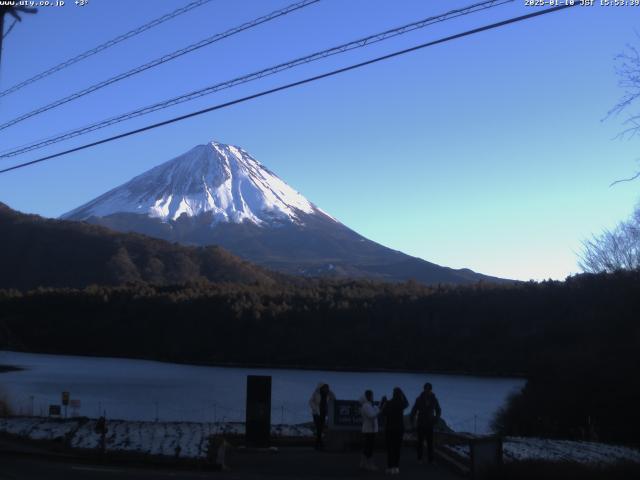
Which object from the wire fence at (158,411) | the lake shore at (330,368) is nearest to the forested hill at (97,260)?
the lake shore at (330,368)

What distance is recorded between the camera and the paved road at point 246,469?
1361 centimetres

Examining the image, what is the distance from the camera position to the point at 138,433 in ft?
60.1

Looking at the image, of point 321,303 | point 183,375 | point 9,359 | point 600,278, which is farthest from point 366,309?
point 600,278

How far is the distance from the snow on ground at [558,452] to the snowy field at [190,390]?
15.2 metres

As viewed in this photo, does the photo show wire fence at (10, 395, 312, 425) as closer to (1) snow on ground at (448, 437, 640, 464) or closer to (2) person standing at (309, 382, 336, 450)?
(1) snow on ground at (448, 437, 640, 464)

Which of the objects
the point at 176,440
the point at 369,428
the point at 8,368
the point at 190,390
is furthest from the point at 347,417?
the point at 8,368

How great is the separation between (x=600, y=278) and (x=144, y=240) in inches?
4330

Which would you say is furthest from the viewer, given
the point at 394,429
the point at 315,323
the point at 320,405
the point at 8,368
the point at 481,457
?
the point at 315,323

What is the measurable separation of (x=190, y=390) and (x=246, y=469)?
4278cm

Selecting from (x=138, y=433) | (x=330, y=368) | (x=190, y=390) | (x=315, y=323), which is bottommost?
(x=138, y=433)

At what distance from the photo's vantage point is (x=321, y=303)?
10331 cm

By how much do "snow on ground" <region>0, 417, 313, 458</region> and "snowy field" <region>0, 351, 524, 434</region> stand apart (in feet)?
37.7

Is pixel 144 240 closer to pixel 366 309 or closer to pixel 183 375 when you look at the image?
pixel 366 309

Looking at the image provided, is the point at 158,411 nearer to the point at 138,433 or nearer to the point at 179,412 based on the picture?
the point at 179,412
